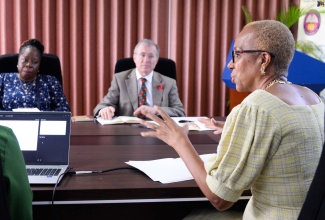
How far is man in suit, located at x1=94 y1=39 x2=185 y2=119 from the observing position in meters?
3.15

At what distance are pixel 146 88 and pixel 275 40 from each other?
2061 millimetres

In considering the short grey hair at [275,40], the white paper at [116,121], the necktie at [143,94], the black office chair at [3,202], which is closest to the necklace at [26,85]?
the white paper at [116,121]

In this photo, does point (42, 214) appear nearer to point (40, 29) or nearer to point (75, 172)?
point (75, 172)

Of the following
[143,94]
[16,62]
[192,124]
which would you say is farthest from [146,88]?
[16,62]

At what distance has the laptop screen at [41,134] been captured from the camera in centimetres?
153

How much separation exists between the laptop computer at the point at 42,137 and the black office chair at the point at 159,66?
1.83m

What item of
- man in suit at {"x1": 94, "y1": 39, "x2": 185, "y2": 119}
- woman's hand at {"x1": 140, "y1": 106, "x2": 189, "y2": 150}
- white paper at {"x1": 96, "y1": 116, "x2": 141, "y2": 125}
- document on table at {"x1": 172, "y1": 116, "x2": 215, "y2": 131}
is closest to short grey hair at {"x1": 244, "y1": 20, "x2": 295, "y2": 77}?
woman's hand at {"x1": 140, "y1": 106, "x2": 189, "y2": 150}

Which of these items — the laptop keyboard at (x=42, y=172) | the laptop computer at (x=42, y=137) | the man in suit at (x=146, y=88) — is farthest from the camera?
the man in suit at (x=146, y=88)

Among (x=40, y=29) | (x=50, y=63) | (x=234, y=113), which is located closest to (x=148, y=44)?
(x=50, y=63)

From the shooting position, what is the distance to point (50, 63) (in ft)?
10.2

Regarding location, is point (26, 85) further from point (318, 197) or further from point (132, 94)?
point (318, 197)

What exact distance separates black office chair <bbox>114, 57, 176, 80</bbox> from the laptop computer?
1.83m

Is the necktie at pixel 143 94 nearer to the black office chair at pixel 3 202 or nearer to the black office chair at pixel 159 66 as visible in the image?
the black office chair at pixel 159 66

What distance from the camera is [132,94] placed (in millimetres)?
3217
